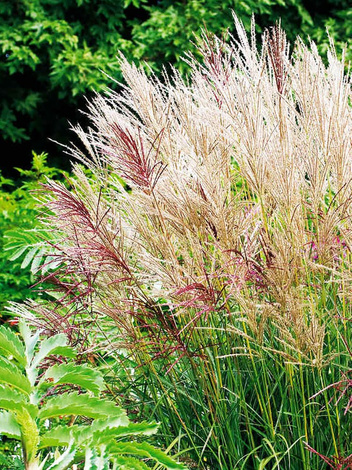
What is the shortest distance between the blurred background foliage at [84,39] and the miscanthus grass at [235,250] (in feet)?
17.0

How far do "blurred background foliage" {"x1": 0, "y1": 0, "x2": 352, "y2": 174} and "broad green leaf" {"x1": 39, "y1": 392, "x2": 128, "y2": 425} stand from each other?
5790 millimetres

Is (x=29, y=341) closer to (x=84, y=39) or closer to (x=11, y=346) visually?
(x=11, y=346)

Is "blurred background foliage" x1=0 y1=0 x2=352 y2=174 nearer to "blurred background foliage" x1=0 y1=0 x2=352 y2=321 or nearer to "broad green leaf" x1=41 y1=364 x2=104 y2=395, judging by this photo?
"blurred background foliage" x1=0 y1=0 x2=352 y2=321

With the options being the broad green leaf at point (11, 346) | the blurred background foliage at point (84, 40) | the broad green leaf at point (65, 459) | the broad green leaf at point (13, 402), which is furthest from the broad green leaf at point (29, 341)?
the blurred background foliage at point (84, 40)

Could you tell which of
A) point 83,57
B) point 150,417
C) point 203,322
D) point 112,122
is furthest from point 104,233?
point 83,57

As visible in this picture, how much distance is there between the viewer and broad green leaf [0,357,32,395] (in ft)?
5.31

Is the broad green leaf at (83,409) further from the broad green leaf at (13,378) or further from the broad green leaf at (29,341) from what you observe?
the broad green leaf at (29,341)

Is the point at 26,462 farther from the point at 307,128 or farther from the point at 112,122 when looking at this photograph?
the point at 307,128

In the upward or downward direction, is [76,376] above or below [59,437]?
above

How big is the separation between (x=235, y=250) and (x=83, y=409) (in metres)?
0.62

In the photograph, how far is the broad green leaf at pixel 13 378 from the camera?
162 centimetres

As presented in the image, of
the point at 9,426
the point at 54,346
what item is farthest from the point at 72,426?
the point at 54,346

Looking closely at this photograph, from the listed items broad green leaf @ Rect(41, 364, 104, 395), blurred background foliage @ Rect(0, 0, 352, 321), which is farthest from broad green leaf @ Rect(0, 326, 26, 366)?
blurred background foliage @ Rect(0, 0, 352, 321)

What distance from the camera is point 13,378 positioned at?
1632mm
